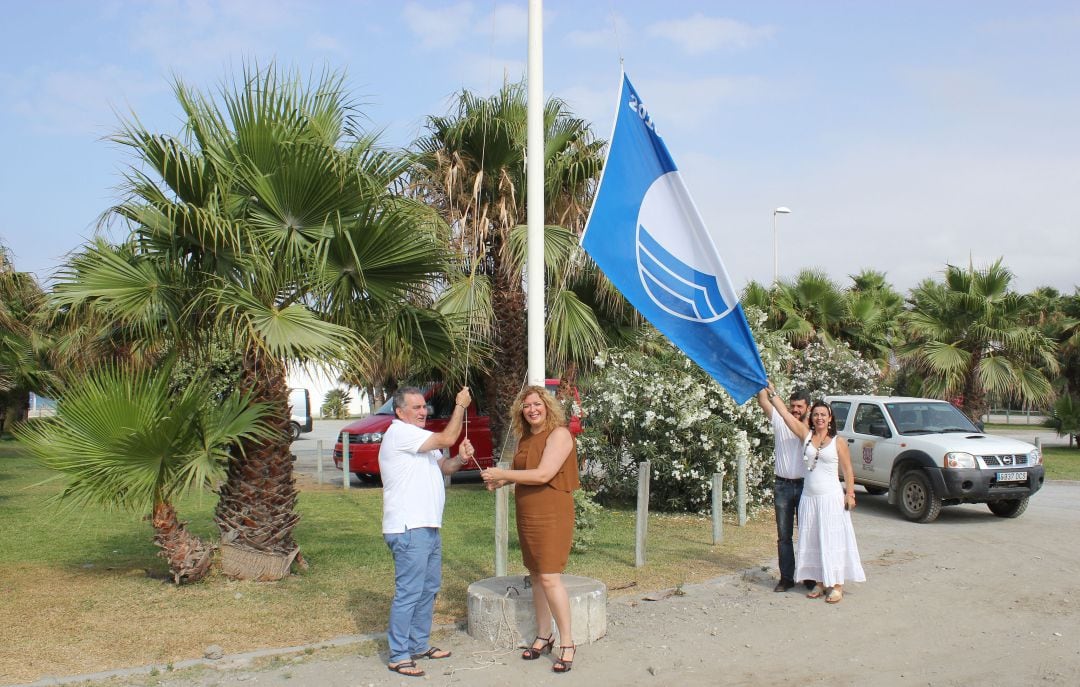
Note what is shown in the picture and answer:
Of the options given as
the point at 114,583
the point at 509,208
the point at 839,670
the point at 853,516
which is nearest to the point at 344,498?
the point at 509,208

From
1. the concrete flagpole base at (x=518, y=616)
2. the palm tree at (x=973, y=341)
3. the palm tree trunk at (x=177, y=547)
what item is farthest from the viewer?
the palm tree at (x=973, y=341)

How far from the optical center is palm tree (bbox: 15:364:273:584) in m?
7.33

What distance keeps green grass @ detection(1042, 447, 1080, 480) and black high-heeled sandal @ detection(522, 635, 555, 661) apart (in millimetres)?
15043

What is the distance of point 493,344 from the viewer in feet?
47.9

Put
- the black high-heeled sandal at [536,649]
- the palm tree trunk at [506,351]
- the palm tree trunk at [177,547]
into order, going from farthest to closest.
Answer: the palm tree trunk at [506,351] < the palm tree trunk at [177,547] < the black high-heeled sandal at [536,649]

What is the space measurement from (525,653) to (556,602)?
1.76 feet

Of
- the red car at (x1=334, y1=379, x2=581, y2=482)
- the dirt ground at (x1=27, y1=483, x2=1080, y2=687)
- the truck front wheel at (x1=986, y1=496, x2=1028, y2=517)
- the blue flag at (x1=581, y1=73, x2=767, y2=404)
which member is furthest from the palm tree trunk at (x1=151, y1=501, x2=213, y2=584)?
the truck front wheel at (x1=986, y1=496, x2=1028, y2=517)

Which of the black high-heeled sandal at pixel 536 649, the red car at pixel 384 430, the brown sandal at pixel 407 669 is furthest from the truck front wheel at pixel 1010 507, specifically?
the brown sandal at pixel 407 669

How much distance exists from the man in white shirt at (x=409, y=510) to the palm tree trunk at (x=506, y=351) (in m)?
8.57

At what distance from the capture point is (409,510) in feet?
18.5

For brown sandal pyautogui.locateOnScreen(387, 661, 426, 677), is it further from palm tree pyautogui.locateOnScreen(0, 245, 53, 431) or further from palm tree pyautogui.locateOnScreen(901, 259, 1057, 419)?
palm tree pyautogui.locateOnScreen(901, 259, 1057, 419)

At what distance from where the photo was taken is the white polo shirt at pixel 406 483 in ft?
18.5

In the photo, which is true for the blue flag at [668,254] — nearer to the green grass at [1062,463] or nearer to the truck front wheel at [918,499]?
the truck front wheel at [918,499]

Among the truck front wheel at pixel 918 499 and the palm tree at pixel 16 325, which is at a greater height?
the palm tree at pixel 16 325
